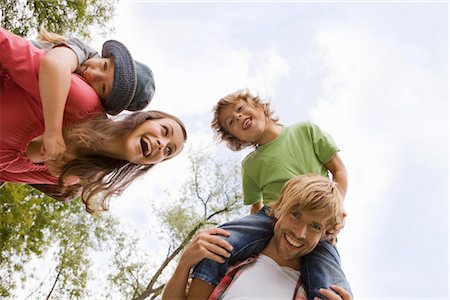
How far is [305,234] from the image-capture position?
2.40 m

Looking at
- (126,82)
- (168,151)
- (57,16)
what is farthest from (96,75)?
(57,16)

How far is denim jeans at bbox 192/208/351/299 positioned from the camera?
7.87 feet

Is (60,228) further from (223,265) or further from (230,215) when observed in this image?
(223,265)

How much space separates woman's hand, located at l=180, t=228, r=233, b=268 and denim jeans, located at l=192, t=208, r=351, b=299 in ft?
0.13

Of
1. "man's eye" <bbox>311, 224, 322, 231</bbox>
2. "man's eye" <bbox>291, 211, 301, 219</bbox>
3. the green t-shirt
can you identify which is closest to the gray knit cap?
the green t-shirt

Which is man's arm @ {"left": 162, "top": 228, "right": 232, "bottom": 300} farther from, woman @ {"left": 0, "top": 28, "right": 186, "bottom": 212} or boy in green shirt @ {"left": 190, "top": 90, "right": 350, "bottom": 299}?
woman @ {"left": 0, "top": 28, "right": 186, "bottom": 212}

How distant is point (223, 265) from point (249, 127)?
946 mm

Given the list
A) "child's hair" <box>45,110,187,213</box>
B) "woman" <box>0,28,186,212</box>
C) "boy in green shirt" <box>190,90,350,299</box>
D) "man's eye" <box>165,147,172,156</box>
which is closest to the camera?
"woman" <box>0,28,186,212</box>

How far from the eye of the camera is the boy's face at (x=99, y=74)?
238 cm

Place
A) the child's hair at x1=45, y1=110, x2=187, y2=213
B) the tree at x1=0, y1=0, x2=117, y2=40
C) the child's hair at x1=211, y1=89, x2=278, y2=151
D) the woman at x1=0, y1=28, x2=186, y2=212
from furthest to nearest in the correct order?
the tree at x1=0, y1=0, x2=117, y2=40
the child's hair at x1=211, y1=89, x2=278, y2=151
the child's hair at x1=45, y1=110, x2=187, y2=213
the woman at x1=0, y1=28, x2=186, y2=212

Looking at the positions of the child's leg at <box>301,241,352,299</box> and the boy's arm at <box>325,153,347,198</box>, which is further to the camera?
the boy's arm at <box>325,153,347,198</box>

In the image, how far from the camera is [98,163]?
8.32 feet

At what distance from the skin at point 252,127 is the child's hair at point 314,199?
1.80ft

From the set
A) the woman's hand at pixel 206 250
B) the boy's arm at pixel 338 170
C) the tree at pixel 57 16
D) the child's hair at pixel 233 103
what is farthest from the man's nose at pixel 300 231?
the tree at pixel 57 16
